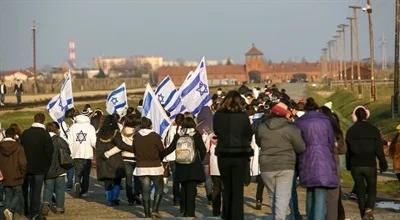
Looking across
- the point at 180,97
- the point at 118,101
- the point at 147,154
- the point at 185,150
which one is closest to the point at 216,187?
the point at 185,150

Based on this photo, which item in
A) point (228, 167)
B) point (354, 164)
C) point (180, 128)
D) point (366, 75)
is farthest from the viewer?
point (366, 75)

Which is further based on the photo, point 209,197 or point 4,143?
point 209,197

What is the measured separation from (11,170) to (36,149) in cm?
56

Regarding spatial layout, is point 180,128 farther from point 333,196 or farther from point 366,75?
point 366,75

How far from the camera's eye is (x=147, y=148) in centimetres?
1452

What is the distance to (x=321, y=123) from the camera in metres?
11.2

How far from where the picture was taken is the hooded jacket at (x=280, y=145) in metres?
11.1

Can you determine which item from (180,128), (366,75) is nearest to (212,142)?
(180,128)

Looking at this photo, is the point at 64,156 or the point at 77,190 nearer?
the point at 64,156

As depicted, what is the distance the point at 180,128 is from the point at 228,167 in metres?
2.52

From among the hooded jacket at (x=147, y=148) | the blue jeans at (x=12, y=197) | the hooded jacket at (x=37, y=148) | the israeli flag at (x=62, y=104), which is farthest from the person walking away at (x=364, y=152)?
the israeli flag at (x=62, y=104)

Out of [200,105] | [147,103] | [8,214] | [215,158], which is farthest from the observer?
[200,105]

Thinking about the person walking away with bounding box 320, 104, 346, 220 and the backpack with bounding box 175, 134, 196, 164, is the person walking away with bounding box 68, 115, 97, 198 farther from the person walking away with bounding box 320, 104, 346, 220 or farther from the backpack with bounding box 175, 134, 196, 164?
the person walking away with bounding box 320, 104, 346, 220

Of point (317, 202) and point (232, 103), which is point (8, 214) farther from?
point (317, 202)
